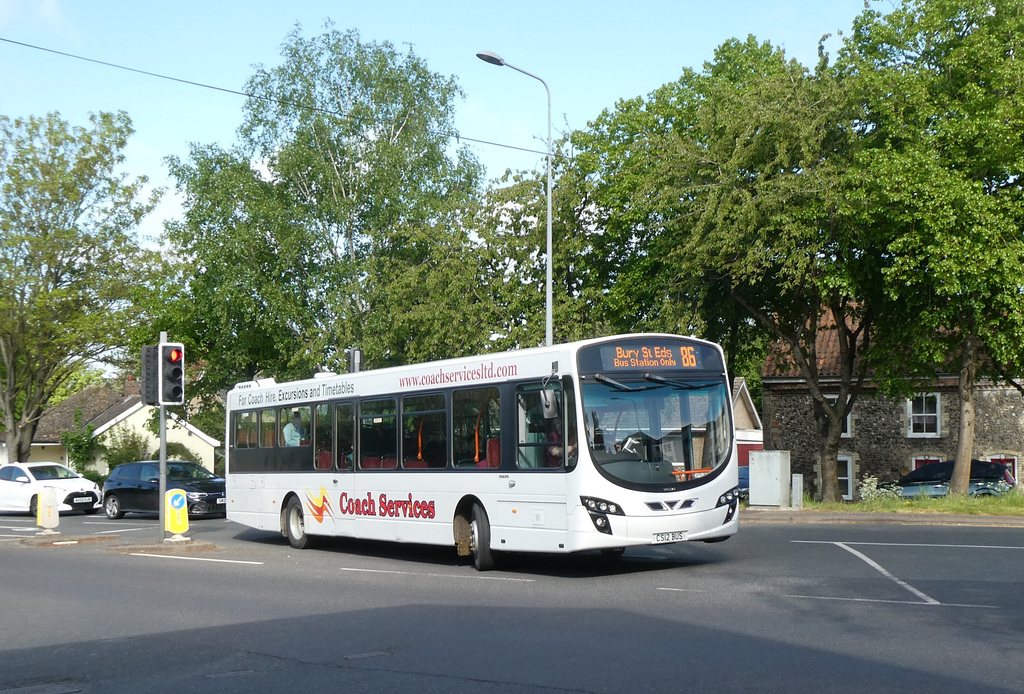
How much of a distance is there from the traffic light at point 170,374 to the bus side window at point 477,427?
6.33 m

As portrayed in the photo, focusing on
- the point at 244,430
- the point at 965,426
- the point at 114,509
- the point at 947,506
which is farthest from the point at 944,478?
the point at 114,509

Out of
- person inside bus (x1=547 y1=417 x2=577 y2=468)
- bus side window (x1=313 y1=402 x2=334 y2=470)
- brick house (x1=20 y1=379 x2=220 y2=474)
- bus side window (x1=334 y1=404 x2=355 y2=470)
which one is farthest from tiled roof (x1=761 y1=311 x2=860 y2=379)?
brick house (x1=20 y1=379 x2=220 y2=474)

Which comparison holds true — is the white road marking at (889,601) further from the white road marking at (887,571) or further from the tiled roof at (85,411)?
the tiled roof at (85,411)

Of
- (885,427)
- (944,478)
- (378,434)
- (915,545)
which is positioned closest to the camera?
(915,545)

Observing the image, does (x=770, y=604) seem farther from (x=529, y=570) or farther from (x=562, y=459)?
(x=529, y=570)

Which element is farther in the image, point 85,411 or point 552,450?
point 85,411

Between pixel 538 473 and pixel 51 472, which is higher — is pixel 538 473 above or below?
above

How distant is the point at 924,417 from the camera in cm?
4334

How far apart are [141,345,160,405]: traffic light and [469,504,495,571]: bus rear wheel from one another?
7244 mm

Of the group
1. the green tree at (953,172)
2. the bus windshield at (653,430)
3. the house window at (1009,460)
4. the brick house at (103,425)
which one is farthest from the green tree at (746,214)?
the brick house at (103,425)

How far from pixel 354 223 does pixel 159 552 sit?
25529 millimetres

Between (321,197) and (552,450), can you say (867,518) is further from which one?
(321,197)

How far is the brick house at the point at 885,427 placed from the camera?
42.1 metres

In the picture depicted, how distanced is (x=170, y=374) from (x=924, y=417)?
3262 cm
